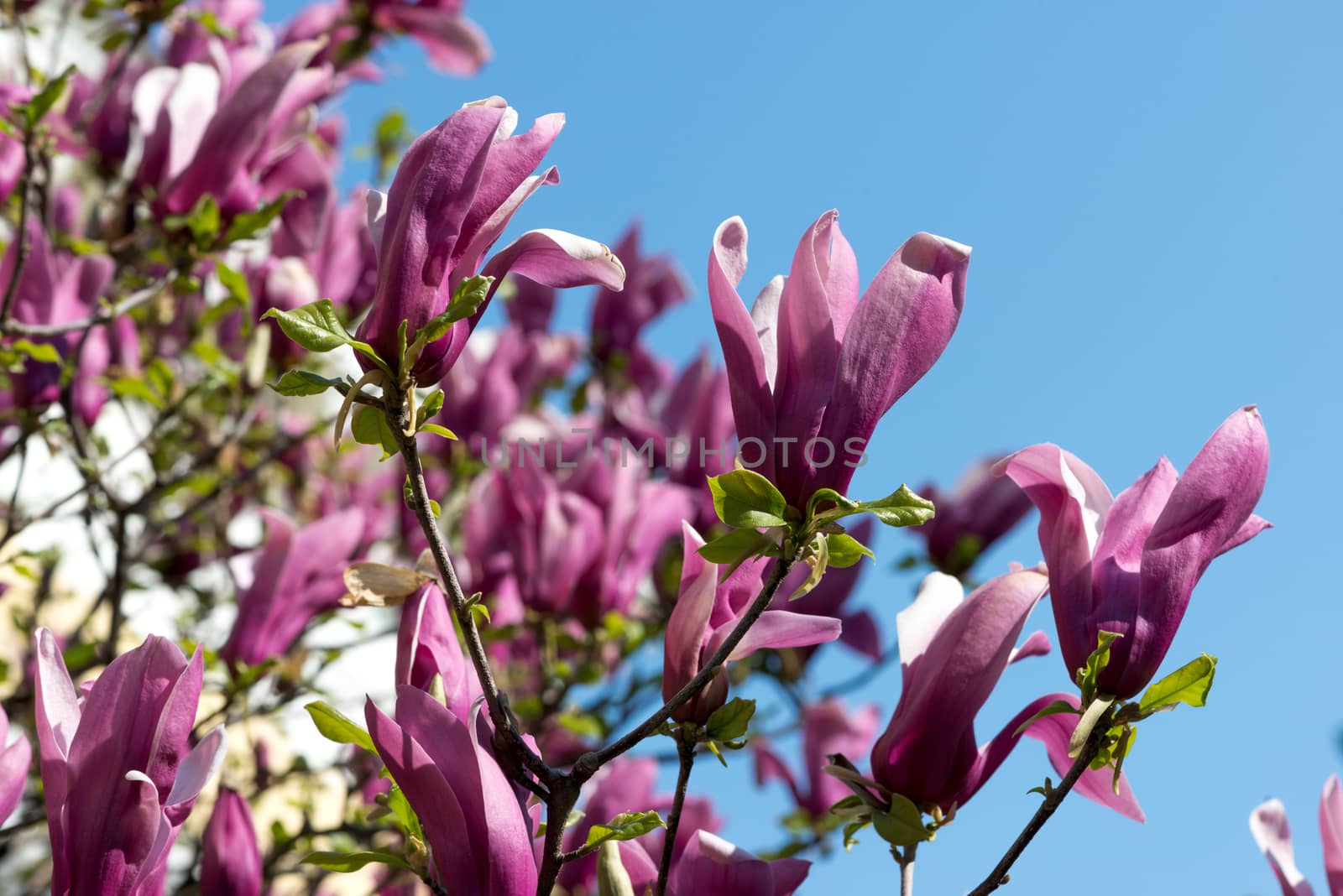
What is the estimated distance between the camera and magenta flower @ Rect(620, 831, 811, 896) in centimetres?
104

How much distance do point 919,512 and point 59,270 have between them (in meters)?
1.67

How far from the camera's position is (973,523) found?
8.84 feet

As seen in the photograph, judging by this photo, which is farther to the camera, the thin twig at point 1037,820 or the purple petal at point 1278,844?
the purple petal at point 1278,844

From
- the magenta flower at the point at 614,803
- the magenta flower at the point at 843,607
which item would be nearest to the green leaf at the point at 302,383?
the magenta flower at the point at 614,803

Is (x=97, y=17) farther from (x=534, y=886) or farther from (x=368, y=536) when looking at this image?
(x=534, y=886)

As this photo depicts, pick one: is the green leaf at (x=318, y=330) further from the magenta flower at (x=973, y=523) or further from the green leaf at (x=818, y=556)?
the magenta flower at (x=973, y=523)

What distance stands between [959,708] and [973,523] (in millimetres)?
1664

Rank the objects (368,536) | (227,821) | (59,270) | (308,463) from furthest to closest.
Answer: (308,463), (368,536), (59,270), (227,821)

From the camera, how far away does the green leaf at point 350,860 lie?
97cm

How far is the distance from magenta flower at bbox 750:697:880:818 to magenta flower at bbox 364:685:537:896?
1.93 m

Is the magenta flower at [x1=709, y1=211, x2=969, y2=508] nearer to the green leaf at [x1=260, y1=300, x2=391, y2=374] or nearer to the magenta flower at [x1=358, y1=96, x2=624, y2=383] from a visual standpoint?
the magenta flower at [x1=358, y1=96, x2=624, y2=383]

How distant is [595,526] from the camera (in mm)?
2266

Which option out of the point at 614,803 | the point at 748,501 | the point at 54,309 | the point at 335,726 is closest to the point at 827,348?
the point at 748,501

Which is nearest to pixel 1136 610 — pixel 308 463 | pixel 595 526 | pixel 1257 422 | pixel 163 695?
pixel 1257 422
